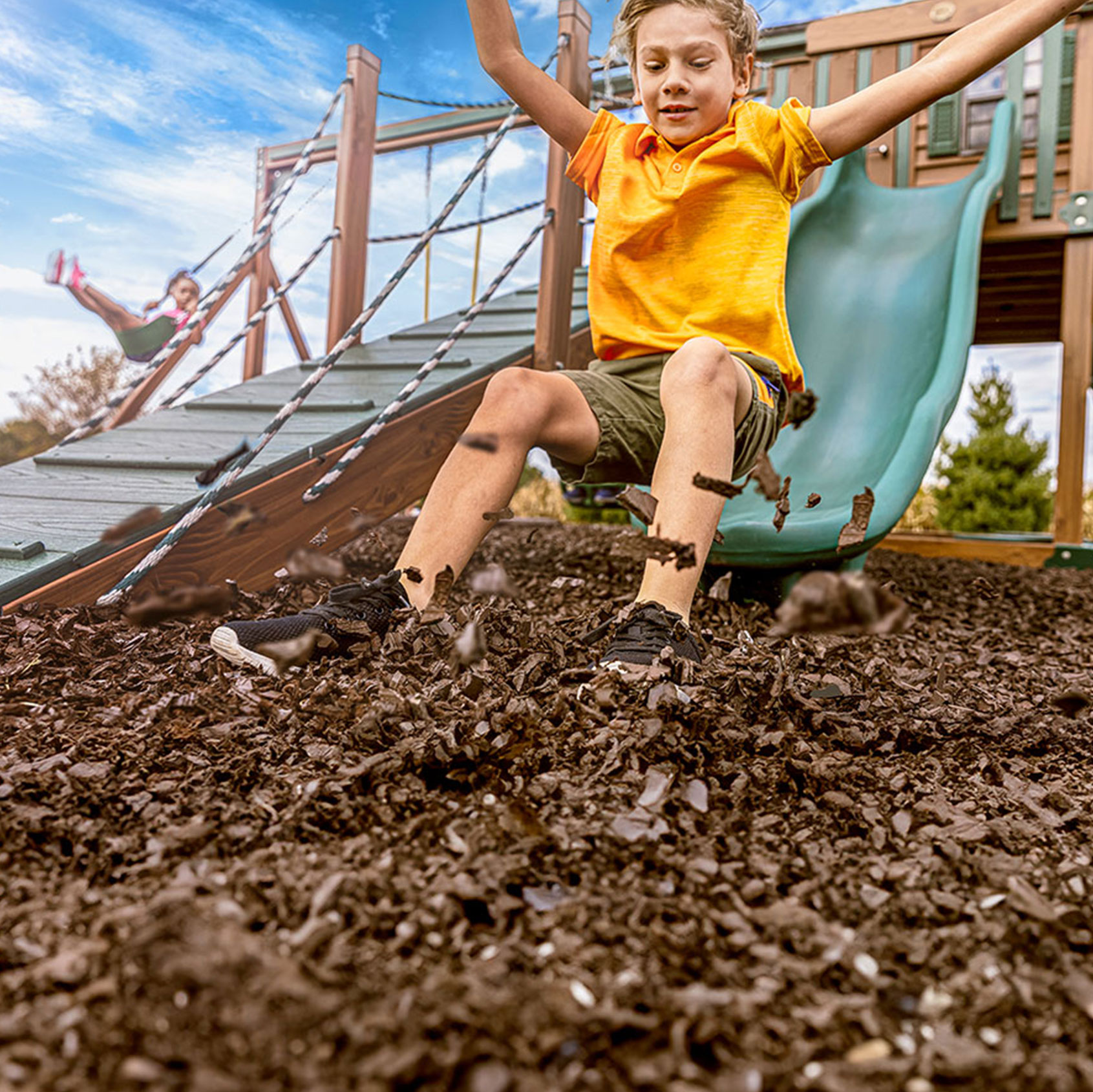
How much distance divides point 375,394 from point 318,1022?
237 cm

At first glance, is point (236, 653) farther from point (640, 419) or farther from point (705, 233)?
point (705, 233)

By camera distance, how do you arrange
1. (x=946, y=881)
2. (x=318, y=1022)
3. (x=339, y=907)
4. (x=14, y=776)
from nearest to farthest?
(x=318, y=1022), (x=339, y=907), (x=946, y=881), (x=14, y=776)

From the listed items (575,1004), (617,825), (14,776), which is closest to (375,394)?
(14,776)

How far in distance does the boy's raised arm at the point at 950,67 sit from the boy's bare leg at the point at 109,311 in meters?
5.94

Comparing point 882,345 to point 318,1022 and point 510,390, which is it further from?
point 318,1022

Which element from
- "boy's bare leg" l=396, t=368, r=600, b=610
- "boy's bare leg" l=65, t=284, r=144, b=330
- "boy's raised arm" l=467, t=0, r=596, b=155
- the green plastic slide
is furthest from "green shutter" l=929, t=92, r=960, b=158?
"boy's bare leg" l=65, t=284, r=144, b=330

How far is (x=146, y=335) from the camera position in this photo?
655cm

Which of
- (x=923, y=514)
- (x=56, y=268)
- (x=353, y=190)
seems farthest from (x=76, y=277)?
(x=923, y=514)

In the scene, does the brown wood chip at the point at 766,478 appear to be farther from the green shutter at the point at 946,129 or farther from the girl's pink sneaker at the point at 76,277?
the girl's pink sneaker at the point at 76,277

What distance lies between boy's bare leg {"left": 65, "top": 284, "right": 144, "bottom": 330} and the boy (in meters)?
5.33

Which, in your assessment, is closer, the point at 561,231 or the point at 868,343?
the point at 561,231

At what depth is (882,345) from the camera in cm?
360

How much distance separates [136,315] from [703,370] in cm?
610

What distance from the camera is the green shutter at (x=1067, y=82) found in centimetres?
427
